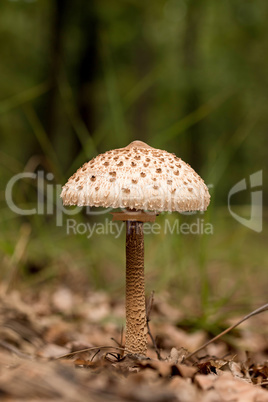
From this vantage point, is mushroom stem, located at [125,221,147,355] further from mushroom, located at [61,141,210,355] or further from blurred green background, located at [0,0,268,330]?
blurred green background, located at [0,0,268,330]

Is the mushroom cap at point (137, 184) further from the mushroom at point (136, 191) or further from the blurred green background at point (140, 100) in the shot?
the blurred green background at point (140, 100)

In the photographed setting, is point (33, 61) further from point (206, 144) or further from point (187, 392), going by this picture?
point (187, 392)

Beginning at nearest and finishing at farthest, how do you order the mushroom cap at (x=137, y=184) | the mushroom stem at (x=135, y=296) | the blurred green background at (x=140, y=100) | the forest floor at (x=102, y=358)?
the forest floor at (x=102, y=358) < the mushroom cap at (x=137, y=184) < the mushroom stem at (x=135, y=296) < the blurred green background at (x=140, y=100)

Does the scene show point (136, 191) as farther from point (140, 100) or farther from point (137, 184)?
point (140, 100)

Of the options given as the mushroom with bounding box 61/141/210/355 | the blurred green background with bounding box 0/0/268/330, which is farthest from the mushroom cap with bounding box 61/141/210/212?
the blurred green background with bounding box 0/0/268/330

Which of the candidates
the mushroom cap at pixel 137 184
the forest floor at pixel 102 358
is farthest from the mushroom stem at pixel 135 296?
the mushroom cap at pixel 137 184

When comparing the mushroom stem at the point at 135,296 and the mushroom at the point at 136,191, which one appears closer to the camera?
the mushroom at the point at 136,191

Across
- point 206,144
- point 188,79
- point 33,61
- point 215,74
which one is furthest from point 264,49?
point 33,61

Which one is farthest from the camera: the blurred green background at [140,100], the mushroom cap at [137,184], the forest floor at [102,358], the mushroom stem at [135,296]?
the blurred green background at [140,100]
